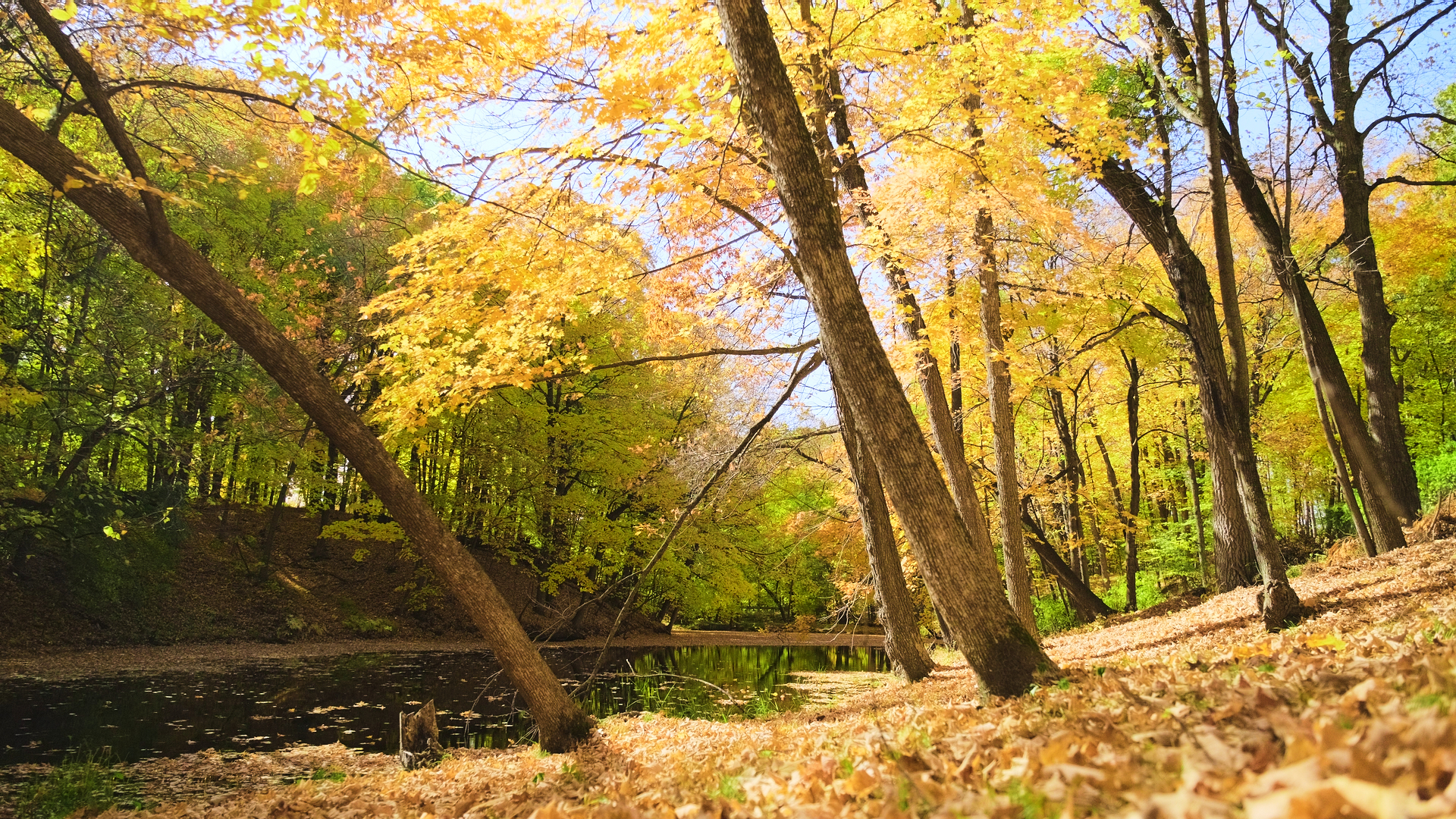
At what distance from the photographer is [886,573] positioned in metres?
8.52

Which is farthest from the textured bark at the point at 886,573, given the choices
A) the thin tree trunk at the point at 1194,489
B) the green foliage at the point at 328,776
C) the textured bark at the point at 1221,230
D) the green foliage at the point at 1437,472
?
the thin tree trunk at the point at 1194,489

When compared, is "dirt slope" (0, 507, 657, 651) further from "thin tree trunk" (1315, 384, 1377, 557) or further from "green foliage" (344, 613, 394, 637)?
"thin tree trunk" (1315, 384, 1377, 557)

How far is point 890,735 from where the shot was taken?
367cm

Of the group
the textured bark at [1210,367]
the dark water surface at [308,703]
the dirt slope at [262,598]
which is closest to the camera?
the textured bark at [1210,367]

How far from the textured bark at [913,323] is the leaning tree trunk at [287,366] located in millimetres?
4903

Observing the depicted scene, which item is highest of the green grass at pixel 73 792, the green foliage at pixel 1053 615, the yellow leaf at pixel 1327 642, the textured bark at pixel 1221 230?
the textured bark at pixel 1221 230

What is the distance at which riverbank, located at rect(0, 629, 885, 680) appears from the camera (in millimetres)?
11359

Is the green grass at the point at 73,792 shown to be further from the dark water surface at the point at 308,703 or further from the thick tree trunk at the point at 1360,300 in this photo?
the thick tree trunk at the point at 1360,300

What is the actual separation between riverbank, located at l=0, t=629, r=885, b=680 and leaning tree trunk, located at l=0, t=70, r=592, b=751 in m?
5.22

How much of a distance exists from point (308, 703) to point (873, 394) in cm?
927

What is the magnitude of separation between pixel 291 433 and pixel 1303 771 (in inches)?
722

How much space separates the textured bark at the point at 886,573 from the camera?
8430 millimetres

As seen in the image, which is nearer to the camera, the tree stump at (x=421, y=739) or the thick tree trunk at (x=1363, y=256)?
the tree stump at (x=421, y=739)

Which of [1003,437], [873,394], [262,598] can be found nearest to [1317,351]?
[1003,437]
